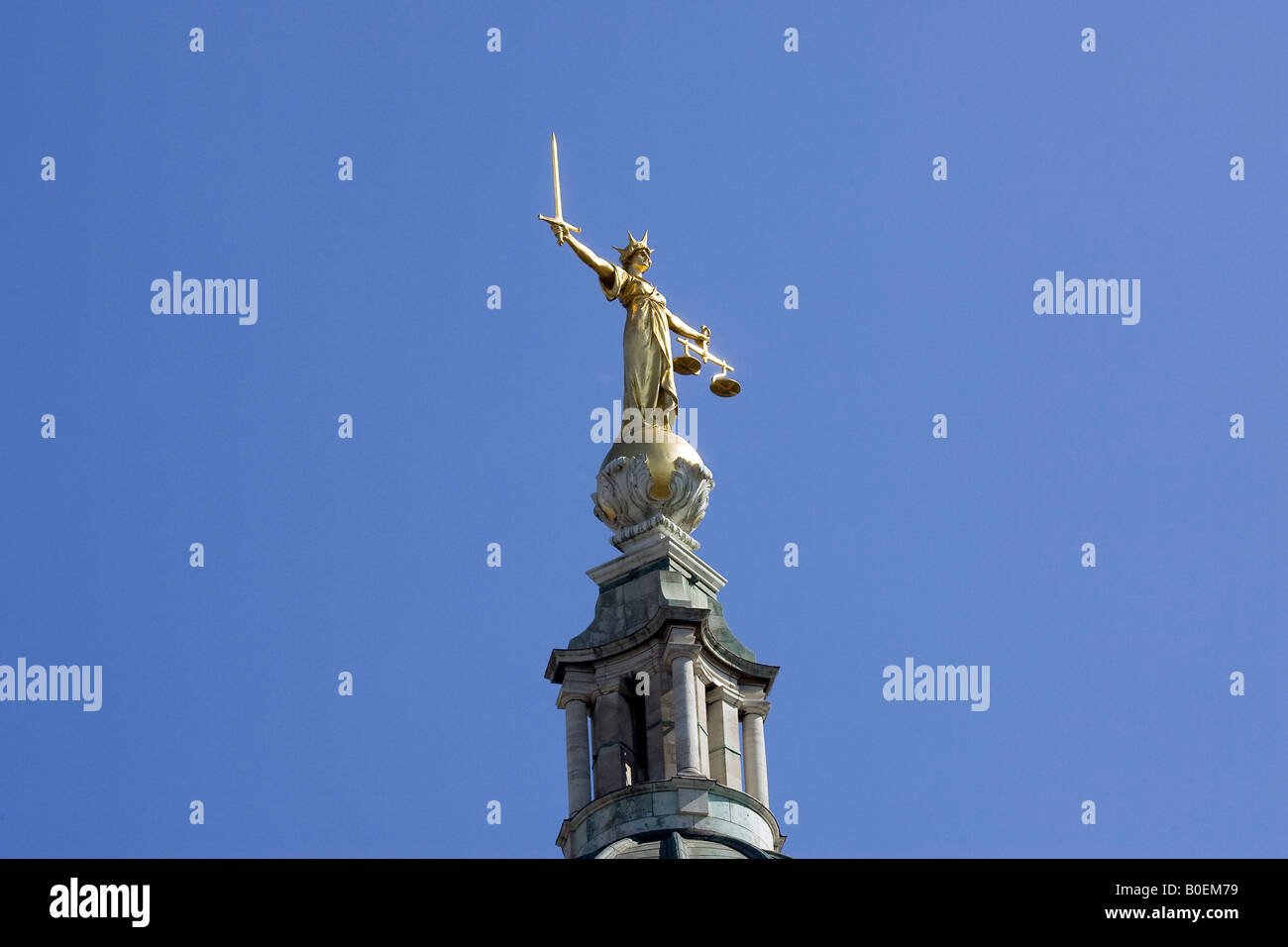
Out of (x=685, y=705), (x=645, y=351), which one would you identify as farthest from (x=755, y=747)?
(x=645, y=351)

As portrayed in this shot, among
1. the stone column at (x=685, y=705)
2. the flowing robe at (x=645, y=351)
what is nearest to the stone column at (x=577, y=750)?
the stone column at (x=685, y=705)

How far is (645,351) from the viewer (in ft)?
238

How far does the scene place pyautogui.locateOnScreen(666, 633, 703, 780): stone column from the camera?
66.1m

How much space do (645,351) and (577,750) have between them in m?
9.34

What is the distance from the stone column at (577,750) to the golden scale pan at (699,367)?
8.32m

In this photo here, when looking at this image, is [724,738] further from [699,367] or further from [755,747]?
[699,367]
